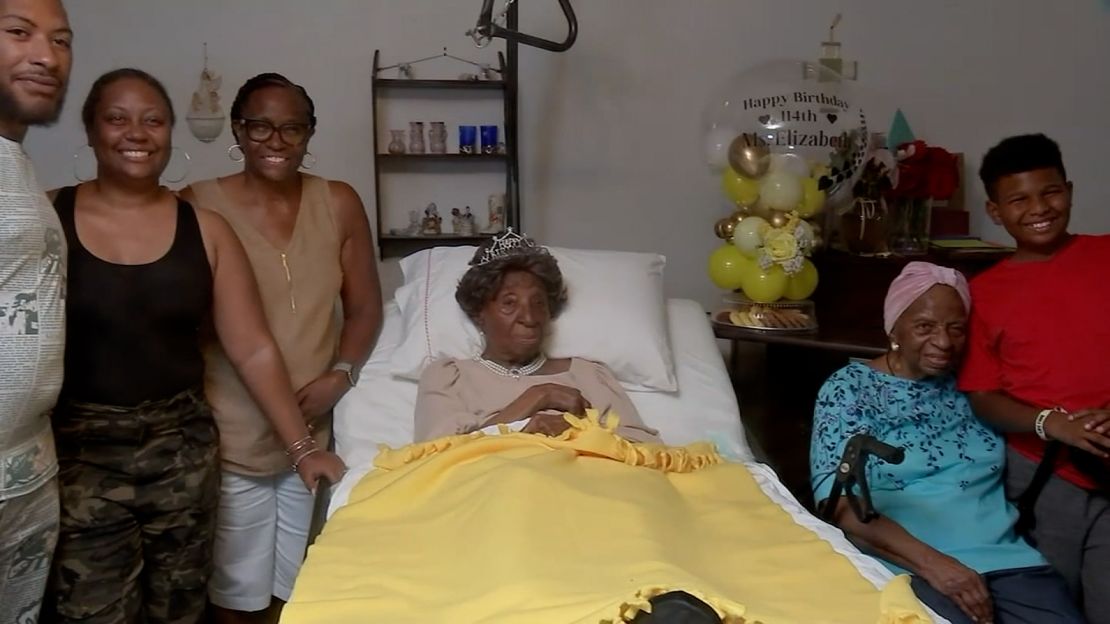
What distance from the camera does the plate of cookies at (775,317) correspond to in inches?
93.4

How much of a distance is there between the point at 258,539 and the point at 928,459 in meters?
1.43

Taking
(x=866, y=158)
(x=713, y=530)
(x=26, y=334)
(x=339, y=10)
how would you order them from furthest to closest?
(x=339, y=10)
(x=866, y=158)
(x=713, y=530)
(x=26, y=334)

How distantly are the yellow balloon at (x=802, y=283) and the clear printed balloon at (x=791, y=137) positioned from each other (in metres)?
0.14

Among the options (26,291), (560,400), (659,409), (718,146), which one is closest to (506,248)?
(560,400)

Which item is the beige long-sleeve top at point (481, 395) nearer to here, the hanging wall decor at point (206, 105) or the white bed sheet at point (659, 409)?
the white bed sheet at point (659, 409)

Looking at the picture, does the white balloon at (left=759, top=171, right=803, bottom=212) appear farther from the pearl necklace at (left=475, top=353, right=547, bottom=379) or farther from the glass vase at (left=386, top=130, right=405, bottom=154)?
the glass vase at (left=386, top=130, right=405, bottom=154)

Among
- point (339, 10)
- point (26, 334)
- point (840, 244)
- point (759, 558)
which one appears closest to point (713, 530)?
point (759, 558)

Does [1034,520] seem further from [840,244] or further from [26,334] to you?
[26,334]

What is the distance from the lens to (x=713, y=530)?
156cm

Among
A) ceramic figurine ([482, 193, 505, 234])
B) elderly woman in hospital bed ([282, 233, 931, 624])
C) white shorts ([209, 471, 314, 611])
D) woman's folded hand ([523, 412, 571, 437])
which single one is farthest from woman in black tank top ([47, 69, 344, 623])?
ceramic figurine ([482, 193, 505, 234])

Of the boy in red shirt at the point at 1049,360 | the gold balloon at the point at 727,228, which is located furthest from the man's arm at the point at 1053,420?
the gold balloon at the point at 727,228

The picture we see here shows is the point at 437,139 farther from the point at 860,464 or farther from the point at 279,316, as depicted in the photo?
the point at 860,464

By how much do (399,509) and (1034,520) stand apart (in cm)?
123

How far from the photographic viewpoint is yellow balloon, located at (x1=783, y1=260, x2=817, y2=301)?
238cm
